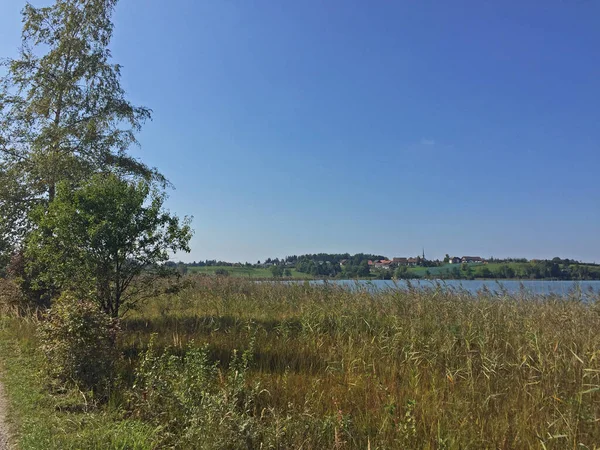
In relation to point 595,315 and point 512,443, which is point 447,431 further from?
point 595,315

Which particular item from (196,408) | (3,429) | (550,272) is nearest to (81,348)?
(3,429)

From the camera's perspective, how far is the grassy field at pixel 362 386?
4672 mm

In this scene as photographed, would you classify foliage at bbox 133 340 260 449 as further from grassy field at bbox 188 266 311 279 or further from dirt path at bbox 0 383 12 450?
grassy field at bbox 188 266 311 279

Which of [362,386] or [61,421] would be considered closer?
[61,421]

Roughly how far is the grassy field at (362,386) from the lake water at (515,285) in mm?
533

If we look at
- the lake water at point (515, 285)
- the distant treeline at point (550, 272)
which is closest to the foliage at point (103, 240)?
the lake water at point (515, 285)

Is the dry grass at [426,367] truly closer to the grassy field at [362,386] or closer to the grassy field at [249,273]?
the grassy field at [362,386]

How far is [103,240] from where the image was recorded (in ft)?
31.5

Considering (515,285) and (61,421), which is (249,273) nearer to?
(515,285)

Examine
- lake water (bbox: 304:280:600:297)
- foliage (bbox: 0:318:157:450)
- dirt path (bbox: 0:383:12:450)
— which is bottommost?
dirt path (bbox: 0:383:12:450)

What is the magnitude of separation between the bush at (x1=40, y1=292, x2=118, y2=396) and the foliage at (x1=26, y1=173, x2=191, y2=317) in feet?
8.47

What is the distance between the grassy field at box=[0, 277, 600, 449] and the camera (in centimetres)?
467

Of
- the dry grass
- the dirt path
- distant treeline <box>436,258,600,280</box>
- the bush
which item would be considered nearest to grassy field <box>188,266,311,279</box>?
distant treeline <box>436,258,600,280</box>

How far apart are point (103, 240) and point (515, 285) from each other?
10196 mm
